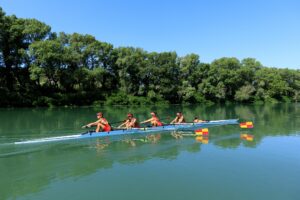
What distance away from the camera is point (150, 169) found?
12492 mm

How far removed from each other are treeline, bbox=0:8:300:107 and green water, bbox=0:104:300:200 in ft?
109

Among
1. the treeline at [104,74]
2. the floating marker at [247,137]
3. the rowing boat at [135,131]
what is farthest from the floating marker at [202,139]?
the treeline at [104,74]

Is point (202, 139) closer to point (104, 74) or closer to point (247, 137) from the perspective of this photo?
point (247, 137)

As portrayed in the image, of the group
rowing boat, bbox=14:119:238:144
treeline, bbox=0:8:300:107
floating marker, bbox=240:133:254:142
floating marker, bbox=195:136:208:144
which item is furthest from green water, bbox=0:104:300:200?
treeline, bbox=0:8:300:107

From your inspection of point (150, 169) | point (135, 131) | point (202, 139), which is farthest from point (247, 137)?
point (150, 169)

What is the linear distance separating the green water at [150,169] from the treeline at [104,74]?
33211mm

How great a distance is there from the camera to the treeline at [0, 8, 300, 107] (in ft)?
163

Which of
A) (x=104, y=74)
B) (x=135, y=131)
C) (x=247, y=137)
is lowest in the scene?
(x=247, y=137)

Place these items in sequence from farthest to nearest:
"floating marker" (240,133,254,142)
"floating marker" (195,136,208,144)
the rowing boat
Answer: "floating marker" (240,133,254,142)
"floating marker" (195,136,208,144)
the rowing boat

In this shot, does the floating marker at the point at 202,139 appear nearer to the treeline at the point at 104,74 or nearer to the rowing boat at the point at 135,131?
the rowing boat at the point at 135,131

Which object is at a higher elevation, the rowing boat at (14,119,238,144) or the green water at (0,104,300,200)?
the rowing boat at (14,119,238,144)

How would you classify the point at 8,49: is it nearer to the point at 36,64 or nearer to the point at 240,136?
the point at 36,64

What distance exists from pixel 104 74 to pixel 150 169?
166ft

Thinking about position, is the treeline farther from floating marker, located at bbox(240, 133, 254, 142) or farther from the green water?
floating marker, located at bbox(240, 133, 254, 142)
